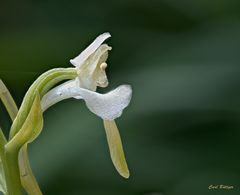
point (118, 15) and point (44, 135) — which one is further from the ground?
point (118, 15)

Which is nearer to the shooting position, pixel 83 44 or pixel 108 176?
pixel 108 176

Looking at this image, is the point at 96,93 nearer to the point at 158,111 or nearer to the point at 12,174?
the point at 12,174

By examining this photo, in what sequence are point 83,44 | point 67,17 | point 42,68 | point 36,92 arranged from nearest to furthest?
point 36,92 < point 42,68 < point 83,44 < point 67,17

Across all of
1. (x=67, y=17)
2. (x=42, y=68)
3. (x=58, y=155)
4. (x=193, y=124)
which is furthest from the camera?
(x=67, y=17)

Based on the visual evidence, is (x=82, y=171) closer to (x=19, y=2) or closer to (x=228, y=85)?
(x=228, y=85)

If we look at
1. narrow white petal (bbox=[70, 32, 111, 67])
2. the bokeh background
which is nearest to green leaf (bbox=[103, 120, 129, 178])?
narrow white petal (bbox=[70, 32, 111, 67])

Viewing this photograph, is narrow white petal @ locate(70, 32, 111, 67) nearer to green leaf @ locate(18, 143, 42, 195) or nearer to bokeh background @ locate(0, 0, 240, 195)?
green leaf @ locate(18, 143, 42, 195)

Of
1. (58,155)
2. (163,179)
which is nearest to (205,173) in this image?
(163,179)

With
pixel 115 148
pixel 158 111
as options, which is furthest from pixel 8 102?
pixel 158 111
